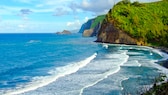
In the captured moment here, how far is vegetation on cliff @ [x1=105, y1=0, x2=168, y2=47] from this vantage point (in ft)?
321

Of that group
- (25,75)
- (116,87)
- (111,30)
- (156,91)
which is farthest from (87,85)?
(111,30)

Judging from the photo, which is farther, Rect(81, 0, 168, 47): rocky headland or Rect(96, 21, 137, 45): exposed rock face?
Rect(96, 21, 137, 45): exposed rock face

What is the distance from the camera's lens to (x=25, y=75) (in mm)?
37500

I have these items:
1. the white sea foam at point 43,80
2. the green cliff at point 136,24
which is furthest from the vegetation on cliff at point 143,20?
the white sea foam at point 43,80

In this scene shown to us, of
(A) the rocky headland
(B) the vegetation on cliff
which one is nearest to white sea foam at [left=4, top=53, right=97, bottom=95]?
(A) the rocky headland

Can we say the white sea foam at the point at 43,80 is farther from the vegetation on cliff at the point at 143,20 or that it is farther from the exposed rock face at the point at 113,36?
the exposed rock face at the point at 113,36

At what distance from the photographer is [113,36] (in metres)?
104

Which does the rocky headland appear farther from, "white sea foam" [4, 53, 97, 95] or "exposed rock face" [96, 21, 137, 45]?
"white sea foam" [4, 53, 97, 95]

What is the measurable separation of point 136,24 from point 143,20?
355 centimetres

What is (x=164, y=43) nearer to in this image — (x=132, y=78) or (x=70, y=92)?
(x=132, y=78)

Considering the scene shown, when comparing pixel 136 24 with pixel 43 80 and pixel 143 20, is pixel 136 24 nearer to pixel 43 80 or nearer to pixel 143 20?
pixel 143 20

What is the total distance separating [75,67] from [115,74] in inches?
298

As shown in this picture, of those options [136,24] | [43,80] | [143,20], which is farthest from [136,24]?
[43,80]

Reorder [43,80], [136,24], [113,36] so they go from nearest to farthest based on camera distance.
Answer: [43,80], [136,24], [113,36]
